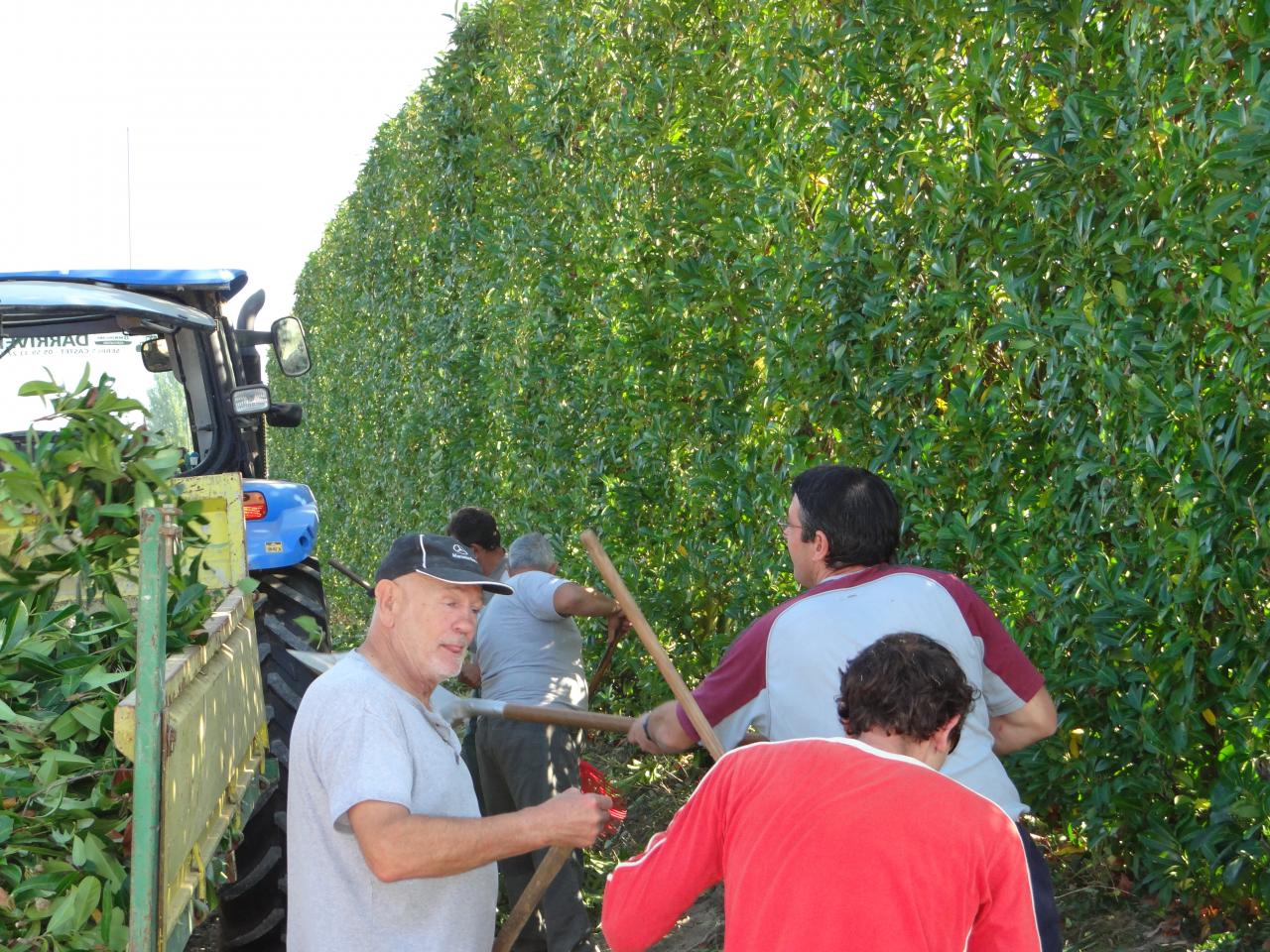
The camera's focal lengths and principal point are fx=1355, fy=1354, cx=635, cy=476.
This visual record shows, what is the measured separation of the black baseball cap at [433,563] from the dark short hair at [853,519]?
30.4 inches

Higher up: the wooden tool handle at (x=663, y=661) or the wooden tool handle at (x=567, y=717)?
the wooden tool handle at (x=663, y=661)

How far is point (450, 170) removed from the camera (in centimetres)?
1066

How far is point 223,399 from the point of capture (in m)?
6.76

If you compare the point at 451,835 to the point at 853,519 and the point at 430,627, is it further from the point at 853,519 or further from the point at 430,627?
the point at 853,519

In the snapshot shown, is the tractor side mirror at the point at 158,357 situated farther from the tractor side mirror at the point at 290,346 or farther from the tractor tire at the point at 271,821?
the tractor tire at the point at 271,821

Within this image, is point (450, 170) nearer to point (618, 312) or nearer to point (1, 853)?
point (618, 312)

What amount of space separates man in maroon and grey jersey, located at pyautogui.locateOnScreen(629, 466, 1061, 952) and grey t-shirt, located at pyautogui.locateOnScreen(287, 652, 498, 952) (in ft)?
2.48

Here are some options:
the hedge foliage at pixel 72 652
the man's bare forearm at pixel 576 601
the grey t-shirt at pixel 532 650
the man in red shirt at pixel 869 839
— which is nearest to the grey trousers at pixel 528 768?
the grey t-shirt at pixel 532 650

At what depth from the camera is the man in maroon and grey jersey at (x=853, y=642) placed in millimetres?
2992

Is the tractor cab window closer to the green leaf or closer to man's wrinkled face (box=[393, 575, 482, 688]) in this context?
the green leaf

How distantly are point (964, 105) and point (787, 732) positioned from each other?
2088mm

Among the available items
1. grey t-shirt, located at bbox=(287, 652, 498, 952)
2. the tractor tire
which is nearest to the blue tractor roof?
the tractor tire

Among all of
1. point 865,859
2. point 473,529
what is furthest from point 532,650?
point 865,859

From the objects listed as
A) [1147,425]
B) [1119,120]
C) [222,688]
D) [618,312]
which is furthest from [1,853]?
[618,312]
